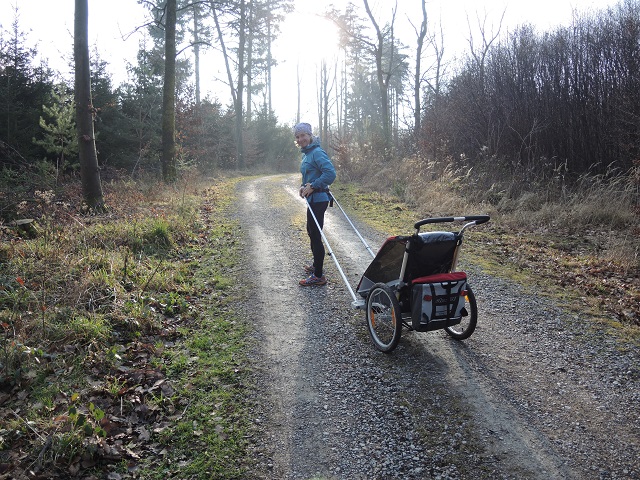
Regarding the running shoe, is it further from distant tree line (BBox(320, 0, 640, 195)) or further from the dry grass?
distant tree line (BBox(320, 0, 640, 195))

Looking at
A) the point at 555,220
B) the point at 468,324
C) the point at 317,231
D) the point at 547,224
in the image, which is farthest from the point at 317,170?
the point at 555,220

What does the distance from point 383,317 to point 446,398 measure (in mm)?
1148

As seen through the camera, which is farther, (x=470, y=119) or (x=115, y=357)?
(x=470, y=119)

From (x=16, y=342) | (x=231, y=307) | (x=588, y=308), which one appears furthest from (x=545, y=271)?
(x=16, y=342)

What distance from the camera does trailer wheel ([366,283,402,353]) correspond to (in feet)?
14.2

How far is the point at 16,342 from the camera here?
166 inches

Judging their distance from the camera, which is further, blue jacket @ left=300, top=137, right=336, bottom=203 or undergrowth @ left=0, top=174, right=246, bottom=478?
blue jacket @ left=300, top=137, right=336, bottom=203

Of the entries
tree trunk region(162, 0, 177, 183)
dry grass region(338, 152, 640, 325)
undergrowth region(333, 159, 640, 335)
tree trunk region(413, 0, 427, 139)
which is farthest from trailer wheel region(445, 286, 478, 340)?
tree trunk region(413, 0, 427, 139)

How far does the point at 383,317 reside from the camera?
4668 mm

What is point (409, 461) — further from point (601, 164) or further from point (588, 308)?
point (601, 164)

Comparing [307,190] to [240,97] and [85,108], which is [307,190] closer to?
[85,108]

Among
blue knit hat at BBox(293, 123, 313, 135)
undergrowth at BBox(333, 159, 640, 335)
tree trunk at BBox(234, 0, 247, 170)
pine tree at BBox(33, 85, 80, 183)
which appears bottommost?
undergrowth at BBox(333, 159, 640, 335)

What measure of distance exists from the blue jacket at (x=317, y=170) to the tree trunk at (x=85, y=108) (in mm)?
6501

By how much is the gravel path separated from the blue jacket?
163 centimetres
